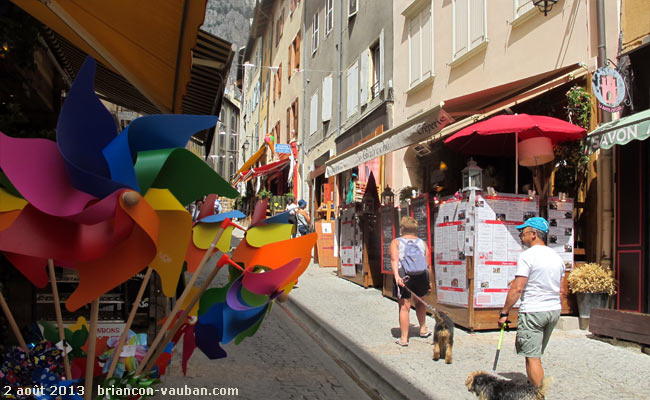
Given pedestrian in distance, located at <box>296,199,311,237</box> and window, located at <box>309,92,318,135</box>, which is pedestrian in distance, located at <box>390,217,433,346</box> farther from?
window, located at <box>309,92,318,135</box>

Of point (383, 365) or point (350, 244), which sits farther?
point (350, 244)

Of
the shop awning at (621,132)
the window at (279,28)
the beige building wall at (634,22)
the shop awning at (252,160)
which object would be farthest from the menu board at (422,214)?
the window at (279,28)

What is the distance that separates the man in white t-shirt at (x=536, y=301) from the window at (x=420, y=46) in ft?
27.3

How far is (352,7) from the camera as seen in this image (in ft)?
58.1

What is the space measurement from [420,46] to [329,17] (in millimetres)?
8593

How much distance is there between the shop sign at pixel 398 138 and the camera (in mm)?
7574

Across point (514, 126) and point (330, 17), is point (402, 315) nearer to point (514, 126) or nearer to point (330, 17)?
point (514, 126)

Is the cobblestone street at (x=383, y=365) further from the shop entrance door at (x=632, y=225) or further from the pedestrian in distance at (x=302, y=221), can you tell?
the pedestrian in distance at (x=302, y=221)

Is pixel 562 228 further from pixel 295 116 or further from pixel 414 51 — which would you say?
pixel 295 116

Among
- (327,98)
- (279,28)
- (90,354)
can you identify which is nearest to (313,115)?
(327,98)

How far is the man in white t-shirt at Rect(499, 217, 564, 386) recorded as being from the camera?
14.7 feet

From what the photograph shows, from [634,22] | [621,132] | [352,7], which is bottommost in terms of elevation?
[621,132]

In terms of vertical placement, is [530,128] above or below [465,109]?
below

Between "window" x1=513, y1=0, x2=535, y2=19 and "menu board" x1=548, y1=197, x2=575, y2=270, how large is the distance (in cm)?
345
